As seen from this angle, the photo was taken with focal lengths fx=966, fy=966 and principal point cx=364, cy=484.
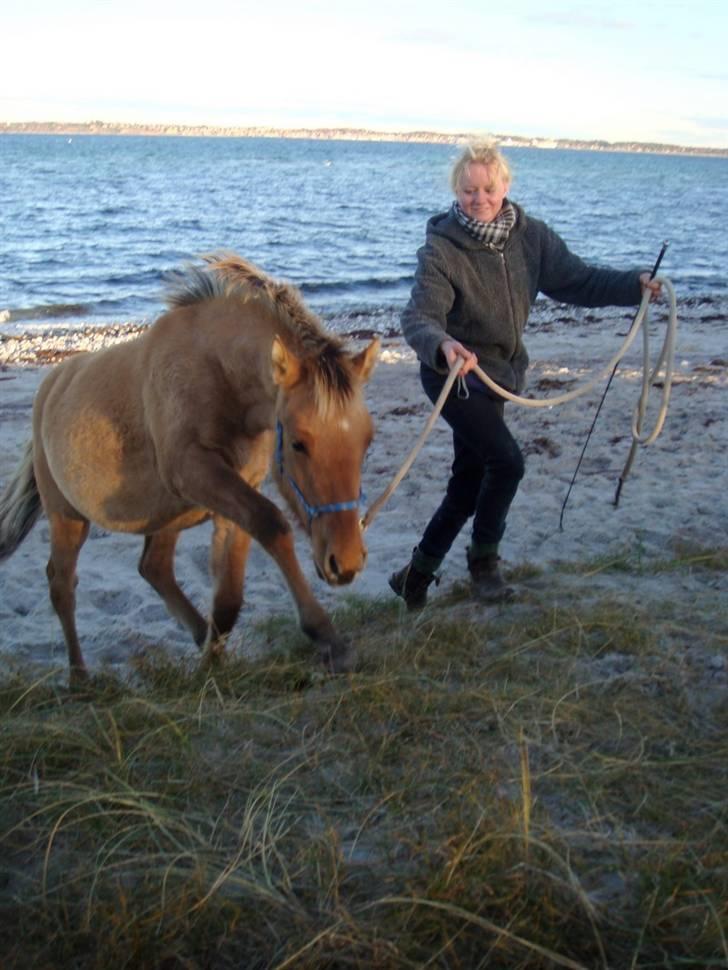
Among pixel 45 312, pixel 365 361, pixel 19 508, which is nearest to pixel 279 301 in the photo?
pixel 365 361

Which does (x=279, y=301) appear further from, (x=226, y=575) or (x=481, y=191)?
(x=226, y=575)

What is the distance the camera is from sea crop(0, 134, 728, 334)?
795 inches

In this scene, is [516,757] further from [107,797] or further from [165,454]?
[165,454]

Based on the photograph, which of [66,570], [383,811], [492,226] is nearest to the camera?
[383,811]

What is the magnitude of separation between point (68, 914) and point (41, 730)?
104 cm

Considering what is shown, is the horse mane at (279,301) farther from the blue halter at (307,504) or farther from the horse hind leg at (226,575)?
the horse hind leg at (226,575)

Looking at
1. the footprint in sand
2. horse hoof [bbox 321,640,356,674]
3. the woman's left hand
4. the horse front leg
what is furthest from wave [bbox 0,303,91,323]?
horse hoof [bbox 321,640,356,674]

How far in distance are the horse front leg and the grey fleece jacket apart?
1128 millimetres

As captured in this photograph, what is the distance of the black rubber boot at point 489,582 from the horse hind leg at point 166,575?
152cm

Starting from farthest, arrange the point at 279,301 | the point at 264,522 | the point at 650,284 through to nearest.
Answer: the point at 650,284 → the point at 279,301 → the point at 264,522

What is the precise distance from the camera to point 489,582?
17.5ft

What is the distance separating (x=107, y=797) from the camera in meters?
2.84

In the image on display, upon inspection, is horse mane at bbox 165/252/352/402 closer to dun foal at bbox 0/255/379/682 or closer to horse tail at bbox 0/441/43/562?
dun foal at bbox 0/255/379/682

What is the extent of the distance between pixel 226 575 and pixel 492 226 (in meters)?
2.20
